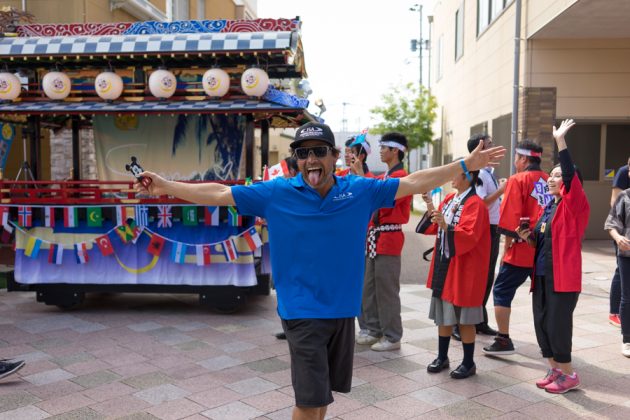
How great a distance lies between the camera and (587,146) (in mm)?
13430

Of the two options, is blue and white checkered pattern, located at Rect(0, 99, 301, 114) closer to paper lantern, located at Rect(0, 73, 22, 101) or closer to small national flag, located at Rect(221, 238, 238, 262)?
paper lantern, located at Rect(0, 73, 22, 101)

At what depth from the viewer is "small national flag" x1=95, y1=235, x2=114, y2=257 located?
7.14m

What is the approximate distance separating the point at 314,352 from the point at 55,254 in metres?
5.26

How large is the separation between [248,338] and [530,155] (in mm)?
3270

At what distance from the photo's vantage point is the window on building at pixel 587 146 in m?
13.4

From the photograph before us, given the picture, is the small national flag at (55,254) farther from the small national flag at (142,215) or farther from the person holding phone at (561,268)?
the person holding phone at (561,268)

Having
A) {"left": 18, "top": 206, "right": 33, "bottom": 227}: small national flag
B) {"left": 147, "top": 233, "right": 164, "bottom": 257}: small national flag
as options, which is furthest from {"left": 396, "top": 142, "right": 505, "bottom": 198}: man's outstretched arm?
{"left": 18, "top": 206, "right": 33, "bottom": 227}: small national flag

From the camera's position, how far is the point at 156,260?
7180mm

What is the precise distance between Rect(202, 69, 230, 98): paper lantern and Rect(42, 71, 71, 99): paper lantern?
1.83 meters

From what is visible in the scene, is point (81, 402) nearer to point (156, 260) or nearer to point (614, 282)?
point (156, 260)

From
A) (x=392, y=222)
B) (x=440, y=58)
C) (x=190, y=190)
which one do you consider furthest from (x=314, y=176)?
(x=440, y=58)

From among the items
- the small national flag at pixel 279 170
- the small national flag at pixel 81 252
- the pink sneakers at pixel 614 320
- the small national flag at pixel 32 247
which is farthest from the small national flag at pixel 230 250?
the pink sneakers at pixel 614 320

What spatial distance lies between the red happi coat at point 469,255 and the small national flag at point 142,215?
388 centimetres

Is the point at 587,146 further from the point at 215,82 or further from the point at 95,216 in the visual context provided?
the point at 95,216
